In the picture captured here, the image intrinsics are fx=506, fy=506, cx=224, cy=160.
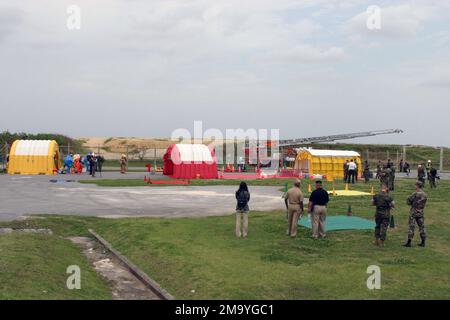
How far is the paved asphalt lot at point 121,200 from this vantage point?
2020 centimetres

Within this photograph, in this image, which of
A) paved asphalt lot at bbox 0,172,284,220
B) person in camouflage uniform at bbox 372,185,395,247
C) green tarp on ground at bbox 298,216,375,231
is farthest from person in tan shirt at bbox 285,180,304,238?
paved asphalt lot at bbox 0,172,284,220

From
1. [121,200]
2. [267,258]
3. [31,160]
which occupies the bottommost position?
[267,258]

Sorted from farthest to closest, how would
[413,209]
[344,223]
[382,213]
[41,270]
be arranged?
[344,223], [413,209], [382,213], [41,270]

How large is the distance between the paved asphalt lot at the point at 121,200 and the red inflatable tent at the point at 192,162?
6529mm

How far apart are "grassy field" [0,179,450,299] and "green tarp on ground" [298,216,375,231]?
0.73 m

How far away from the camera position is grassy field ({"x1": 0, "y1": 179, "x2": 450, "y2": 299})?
1009cm

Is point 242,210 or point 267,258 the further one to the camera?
point 242,210

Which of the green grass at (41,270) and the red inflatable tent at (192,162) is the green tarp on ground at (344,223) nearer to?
the green grass at (41,270)

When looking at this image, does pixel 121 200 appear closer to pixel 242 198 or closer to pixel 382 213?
A: pixel 242 198

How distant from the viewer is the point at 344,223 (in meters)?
17.2

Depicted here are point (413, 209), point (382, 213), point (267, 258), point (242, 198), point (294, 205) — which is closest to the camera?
point (267, 258)

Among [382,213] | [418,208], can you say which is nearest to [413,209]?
[418,208]

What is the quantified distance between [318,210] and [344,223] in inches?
117

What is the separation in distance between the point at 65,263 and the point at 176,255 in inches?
106
